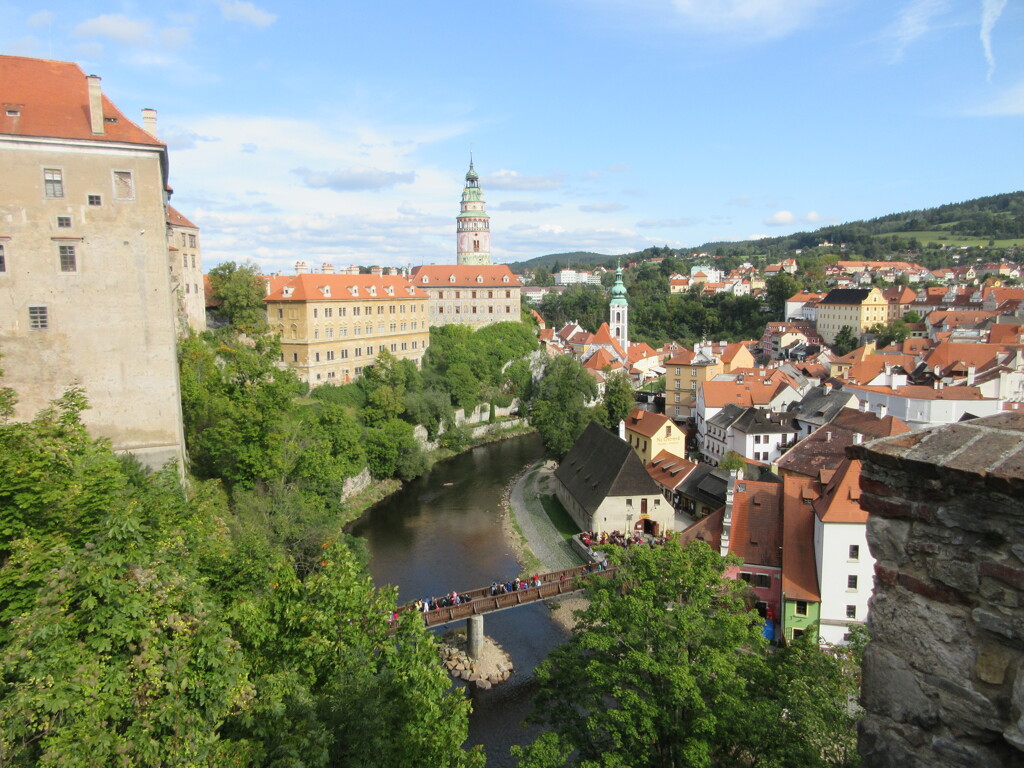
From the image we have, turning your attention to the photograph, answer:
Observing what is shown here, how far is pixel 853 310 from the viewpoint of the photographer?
6569cm

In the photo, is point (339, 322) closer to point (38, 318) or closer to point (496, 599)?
point (38, 318)

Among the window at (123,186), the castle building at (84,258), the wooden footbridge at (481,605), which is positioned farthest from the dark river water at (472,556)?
the window at (123,186)

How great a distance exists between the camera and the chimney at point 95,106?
1584 cm

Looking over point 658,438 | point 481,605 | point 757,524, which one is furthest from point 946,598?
point 658,438

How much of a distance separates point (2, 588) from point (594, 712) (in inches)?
319

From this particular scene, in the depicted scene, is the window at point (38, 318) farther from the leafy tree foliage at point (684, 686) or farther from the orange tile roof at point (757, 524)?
the orange tile roof at point (757, 524)

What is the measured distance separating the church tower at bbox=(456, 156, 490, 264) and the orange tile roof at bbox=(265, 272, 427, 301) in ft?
78.3

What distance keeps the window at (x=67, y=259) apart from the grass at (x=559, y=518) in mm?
18284

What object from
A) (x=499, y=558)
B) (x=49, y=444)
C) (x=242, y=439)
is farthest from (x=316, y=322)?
(x=49, y=444)

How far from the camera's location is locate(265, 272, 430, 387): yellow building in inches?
1473

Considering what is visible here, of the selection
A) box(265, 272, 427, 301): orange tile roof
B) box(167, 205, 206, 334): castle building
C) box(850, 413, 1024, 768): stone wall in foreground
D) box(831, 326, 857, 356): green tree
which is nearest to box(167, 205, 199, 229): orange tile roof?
box(167, 205, 206, 334): castle building

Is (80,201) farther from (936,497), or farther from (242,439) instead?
(936,497)

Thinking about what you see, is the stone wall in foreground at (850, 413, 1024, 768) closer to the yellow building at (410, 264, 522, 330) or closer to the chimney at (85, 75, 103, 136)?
the chimney at (85, 75, 103, 136)

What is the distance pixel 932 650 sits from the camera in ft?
9.68
